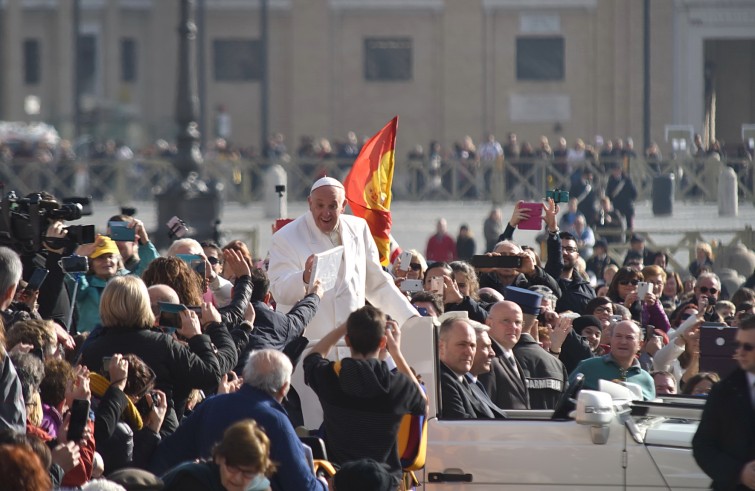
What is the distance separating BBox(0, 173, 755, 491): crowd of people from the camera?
21.1 feet

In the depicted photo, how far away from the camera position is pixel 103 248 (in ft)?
32.9

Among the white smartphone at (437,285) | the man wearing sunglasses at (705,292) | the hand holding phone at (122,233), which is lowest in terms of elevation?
the man wearing sunglasses at (705,292)

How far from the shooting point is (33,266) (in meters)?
8.98

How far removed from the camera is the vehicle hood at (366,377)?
6953 millimetres

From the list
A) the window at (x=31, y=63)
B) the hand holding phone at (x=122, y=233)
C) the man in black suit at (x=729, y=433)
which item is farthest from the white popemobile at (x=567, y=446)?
the window at (x=31, y=63)

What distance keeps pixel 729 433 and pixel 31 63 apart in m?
46.7

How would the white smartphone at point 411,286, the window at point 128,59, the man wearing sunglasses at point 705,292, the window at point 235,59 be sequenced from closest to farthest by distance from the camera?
the white smartphone at point 411,286, the man wearing sunglasses at point 705,292, the window at point 235,59, the window at point 128,59

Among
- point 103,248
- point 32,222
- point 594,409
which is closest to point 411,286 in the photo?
point 103,248

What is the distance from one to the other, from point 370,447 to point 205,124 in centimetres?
4174

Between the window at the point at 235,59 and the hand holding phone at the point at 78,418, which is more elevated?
the window at the point at 235,59

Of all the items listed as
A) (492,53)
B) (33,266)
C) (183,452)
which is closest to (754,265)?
(33,266)

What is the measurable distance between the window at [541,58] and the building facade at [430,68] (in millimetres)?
43

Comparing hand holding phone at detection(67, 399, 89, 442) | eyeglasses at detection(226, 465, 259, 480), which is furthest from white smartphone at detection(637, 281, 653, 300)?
eyeglasses at detection(226, 465, 259, 480)

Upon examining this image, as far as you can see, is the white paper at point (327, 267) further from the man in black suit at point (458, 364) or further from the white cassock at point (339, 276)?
the man in black suit at point (458, 364)
